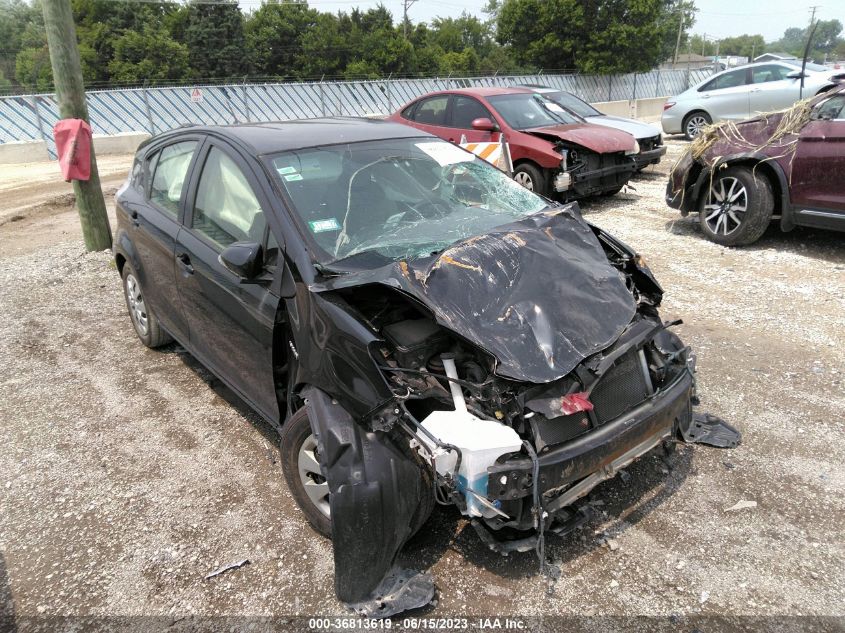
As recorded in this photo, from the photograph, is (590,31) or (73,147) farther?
(590,31)

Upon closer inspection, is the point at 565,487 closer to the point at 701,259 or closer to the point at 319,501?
the point at 319,501

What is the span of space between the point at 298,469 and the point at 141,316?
2782 mm

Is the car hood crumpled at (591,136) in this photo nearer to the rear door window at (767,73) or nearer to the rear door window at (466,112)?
the rear door window at (466,112)

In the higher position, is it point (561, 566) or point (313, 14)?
point (313, 14)

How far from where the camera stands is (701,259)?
661 cm

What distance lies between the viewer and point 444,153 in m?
4.05

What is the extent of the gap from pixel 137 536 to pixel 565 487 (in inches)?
82.7

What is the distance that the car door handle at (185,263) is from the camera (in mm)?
A: 3679

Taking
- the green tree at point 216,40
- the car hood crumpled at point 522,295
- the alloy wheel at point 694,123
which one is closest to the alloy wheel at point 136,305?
the car hood crumpled at point 522,295

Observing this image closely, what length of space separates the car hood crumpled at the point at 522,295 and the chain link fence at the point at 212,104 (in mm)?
14592

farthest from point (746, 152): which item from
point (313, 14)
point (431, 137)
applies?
point (313, 14)

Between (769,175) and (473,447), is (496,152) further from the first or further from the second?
(473,447)

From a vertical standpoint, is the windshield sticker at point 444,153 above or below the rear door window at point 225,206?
above

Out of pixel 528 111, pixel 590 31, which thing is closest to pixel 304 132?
pixel 528 111
